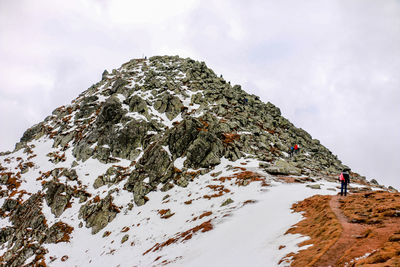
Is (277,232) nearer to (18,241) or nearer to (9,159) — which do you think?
(18,241)

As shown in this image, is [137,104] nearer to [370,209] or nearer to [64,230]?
[64,230]

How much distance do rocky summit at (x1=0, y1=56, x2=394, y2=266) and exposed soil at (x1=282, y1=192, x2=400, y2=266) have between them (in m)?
1.34

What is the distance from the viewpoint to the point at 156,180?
1496 inches

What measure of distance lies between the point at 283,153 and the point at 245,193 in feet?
73.9

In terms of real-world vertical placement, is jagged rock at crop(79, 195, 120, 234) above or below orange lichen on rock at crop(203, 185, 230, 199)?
above

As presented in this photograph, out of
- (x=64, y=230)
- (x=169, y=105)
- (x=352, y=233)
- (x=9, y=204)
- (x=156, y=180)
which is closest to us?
(x=352, y=233)

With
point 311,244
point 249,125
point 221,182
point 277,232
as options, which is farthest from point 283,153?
point 311,244

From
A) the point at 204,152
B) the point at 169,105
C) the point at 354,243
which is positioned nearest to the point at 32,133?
the point at 169,105

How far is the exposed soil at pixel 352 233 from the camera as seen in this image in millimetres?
7901

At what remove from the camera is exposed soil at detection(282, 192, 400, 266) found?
790 cm

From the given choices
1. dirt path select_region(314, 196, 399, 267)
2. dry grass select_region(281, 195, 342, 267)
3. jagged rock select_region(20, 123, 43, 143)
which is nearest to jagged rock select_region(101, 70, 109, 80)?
jagged rock select_region(20, 123, 43, 143)

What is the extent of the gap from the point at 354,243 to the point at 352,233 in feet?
4.32

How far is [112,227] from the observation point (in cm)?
3294

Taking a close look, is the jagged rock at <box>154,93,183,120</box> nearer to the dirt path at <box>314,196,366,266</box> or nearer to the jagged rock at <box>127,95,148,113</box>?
the jagged rock at <box>127,95,148,113</box>
